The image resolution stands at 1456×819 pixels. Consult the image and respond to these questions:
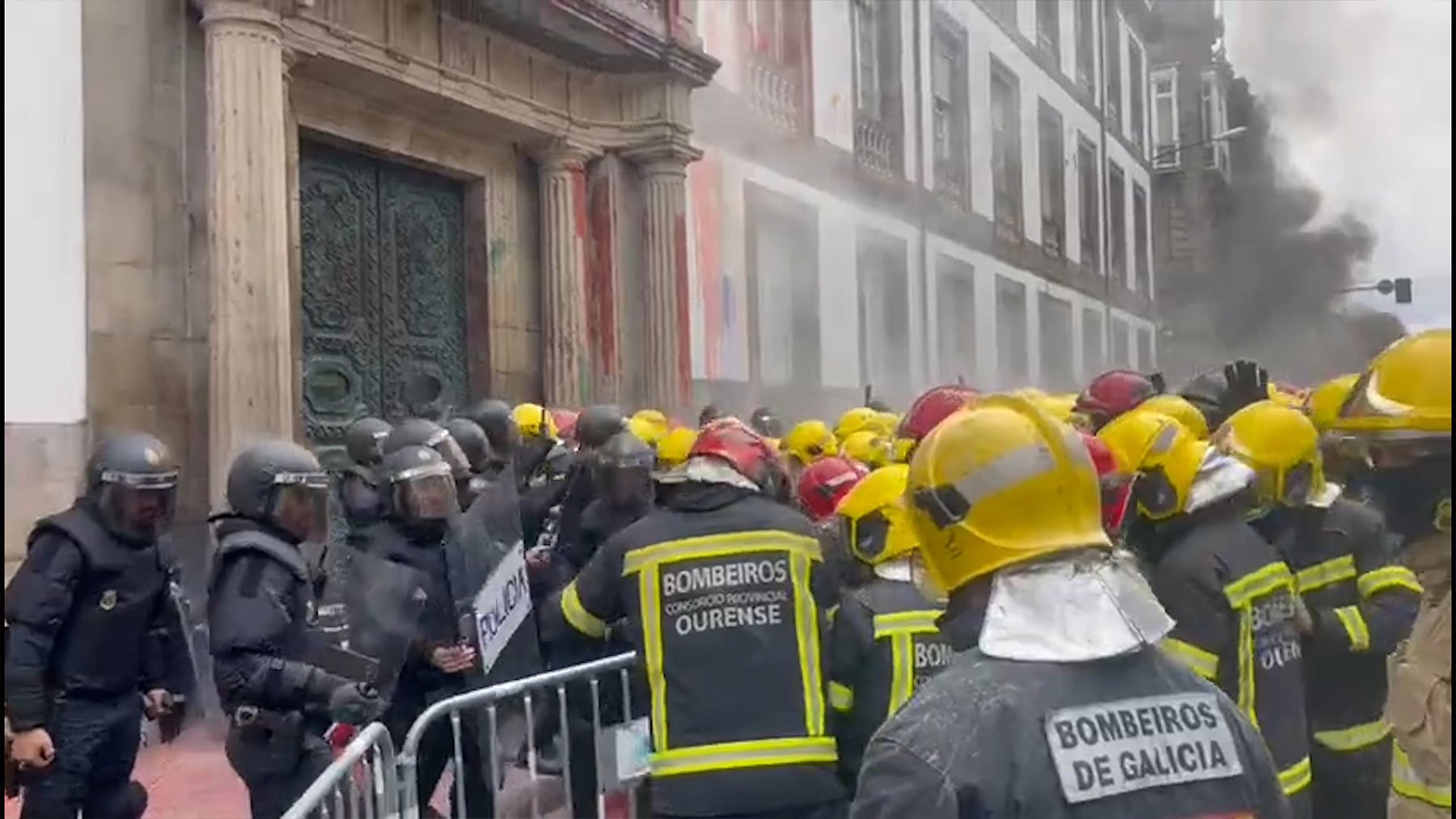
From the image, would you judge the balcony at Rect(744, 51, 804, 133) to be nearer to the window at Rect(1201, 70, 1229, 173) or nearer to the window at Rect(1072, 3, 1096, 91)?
the window at Rect(1201, 70, 1229, 173)

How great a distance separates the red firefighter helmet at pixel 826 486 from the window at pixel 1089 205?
10737 mm

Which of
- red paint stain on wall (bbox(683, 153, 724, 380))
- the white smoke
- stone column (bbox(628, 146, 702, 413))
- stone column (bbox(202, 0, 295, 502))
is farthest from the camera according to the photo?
red paint stain on wall (bbox(683, 153, 724, 380))

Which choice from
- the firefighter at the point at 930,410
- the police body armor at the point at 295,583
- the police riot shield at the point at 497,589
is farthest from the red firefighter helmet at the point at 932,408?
the police body armor at the point at 295,583

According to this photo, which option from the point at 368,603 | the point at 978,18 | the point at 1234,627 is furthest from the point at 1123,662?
the point at 978,18

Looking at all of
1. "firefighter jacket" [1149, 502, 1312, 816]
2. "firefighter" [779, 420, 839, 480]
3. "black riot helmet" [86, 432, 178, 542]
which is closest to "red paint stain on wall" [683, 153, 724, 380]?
"firefighter" [779, 420, 839, 480]

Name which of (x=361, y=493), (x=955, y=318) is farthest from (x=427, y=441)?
(x=955, y=318)

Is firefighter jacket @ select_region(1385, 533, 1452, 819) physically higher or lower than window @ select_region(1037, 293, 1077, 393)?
lower

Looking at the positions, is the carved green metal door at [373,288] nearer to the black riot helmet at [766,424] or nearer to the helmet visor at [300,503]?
the black riot helmet at [766,424]

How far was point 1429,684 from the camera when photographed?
226cm

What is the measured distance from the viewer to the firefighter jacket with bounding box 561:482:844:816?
3.22 m

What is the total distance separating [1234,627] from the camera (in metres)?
2.92

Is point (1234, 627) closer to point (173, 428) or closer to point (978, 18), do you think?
point (173, 428)

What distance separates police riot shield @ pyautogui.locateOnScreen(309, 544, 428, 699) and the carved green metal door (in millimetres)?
3597

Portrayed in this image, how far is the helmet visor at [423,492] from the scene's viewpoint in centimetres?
424
